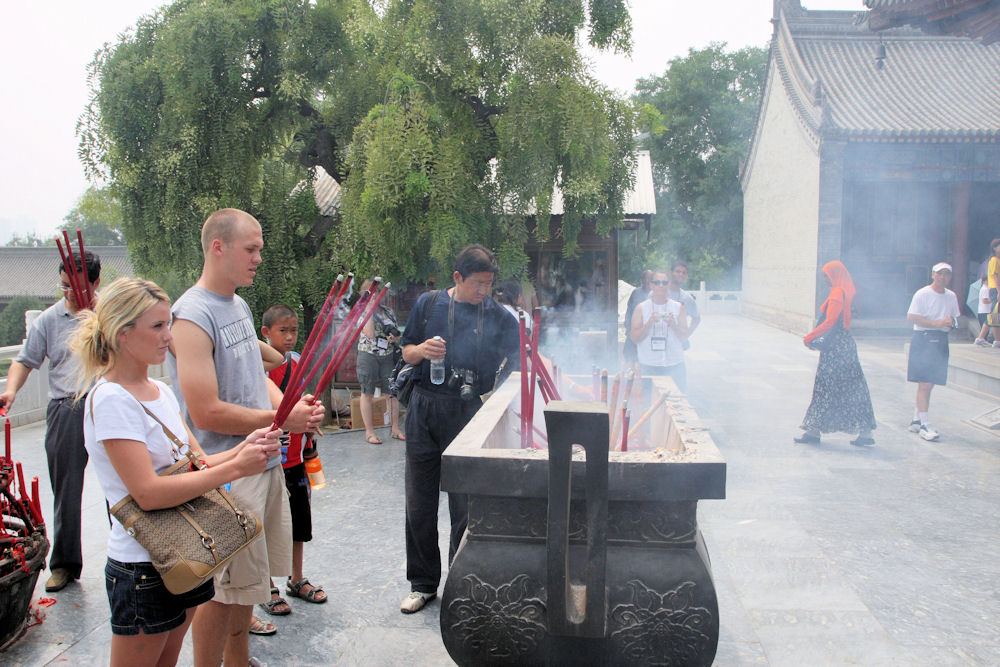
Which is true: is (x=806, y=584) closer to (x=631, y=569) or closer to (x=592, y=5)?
(x=631, y=569)

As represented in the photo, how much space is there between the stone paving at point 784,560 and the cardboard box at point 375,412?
0.31m

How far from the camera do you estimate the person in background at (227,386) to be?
232cm

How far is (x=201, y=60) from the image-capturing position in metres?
6.26

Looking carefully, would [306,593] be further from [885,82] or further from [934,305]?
[885,82]

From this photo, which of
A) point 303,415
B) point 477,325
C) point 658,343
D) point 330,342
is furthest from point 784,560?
point 330,342

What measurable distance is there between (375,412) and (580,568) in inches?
209

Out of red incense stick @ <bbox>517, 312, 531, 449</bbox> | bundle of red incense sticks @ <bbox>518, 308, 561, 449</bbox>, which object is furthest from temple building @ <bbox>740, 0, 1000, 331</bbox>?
red incense stick @ <bbox>517, 312, 531, 449</bbox>

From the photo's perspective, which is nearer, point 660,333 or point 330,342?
point 330,342

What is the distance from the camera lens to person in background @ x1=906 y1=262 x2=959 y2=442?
22.2 ft

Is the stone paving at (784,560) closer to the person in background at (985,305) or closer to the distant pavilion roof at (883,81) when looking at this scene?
the person in background at (985,305)

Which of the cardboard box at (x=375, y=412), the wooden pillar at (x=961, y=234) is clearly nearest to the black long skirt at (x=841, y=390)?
the cardboard box at (x=375, y=412)

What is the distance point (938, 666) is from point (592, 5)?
18.0 ft

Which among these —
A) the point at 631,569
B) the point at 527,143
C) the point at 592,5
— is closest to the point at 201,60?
the point at 527,143

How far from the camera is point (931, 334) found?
22.6ft
